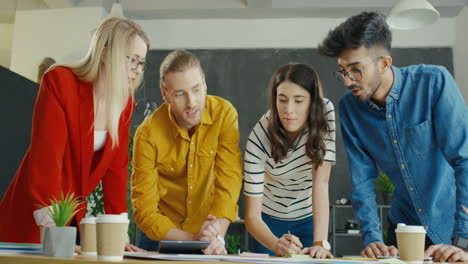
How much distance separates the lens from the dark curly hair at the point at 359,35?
1.92 m

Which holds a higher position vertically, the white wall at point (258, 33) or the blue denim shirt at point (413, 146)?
the white wall at point (258, 33)

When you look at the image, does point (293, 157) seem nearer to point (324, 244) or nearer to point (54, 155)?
point (324, 244)

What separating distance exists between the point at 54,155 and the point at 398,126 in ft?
4.16

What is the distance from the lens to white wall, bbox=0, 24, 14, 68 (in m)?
5.93

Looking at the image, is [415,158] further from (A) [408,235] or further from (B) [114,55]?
(B) [114,55]

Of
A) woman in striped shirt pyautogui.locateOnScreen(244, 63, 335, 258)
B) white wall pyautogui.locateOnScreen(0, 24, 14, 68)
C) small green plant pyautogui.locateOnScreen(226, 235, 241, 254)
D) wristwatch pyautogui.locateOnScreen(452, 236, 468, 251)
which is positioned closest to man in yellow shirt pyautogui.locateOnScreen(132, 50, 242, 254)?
woman in striped shirt pyautogui.locateOnScreen(244, 63, 335, 258)

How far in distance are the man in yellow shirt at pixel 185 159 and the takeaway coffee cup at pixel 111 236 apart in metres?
0.87

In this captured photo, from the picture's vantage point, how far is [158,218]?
6.23 feet

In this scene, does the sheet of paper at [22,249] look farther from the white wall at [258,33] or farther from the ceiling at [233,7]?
the white wall at [258,33]

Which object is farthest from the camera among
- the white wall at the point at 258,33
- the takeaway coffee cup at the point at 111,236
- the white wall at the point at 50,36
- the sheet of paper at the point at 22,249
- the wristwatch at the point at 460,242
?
the white wall at the point at 258,33

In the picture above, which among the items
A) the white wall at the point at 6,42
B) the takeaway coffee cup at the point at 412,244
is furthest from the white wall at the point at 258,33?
the takeaway coffee cup at the point at 412,244

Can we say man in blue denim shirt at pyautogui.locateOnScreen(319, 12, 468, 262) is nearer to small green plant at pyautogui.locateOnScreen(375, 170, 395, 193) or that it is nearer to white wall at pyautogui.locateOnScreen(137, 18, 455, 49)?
small green plant at pyautogui.locateOnScreen(375, 170, 395, 193)

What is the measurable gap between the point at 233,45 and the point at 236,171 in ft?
15.9

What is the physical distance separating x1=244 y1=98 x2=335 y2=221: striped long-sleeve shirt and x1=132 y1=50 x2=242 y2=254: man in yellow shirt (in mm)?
91
